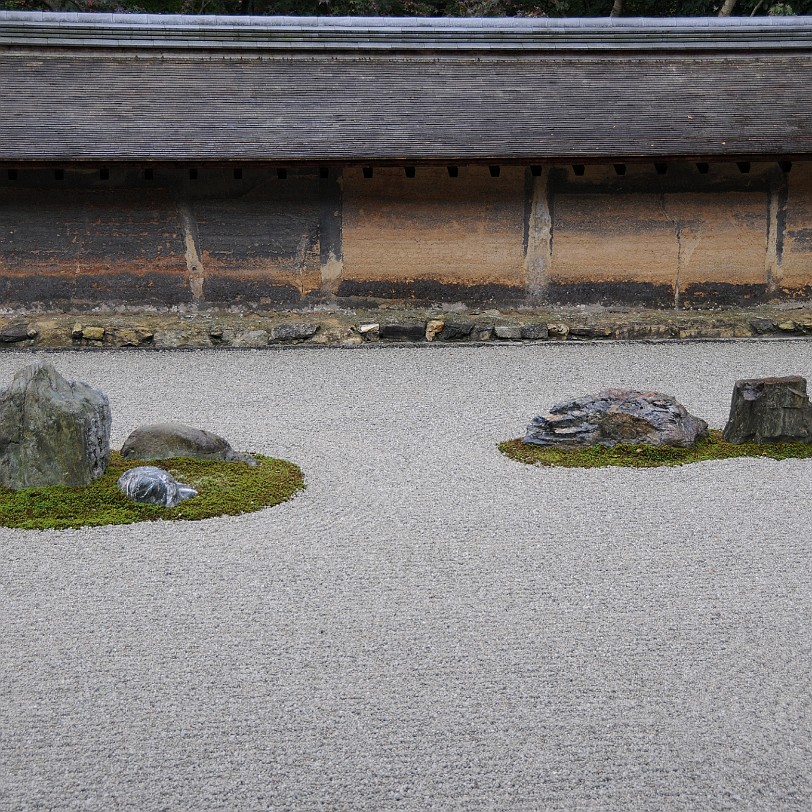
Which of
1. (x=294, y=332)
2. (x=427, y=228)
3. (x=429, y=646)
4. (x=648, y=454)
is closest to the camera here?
(x=429, y=646)

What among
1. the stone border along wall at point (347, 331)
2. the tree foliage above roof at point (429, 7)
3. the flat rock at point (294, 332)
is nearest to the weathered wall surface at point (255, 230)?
the stone border along wall at point (347, 331)

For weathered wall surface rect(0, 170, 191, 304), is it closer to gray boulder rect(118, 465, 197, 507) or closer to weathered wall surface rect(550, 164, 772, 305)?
weathered wall surface rect(550, 164, 772, 305)

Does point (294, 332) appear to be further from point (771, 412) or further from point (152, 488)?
point (771, 412)

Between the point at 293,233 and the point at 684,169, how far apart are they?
5.47m

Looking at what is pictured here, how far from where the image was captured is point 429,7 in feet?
77.2

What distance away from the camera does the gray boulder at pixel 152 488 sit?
18.4ft

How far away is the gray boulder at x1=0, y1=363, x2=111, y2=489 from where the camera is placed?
5.72 meters

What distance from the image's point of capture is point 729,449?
6871 mm

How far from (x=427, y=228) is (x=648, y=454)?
671 cm

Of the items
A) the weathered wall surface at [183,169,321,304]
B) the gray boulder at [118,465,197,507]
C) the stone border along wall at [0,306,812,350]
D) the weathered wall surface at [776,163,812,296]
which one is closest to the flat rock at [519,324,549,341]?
the stone border along wall at [0,306,812,350]

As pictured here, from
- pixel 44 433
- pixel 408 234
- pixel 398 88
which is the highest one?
pixel 398 88

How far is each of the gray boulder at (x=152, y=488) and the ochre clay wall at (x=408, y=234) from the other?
7247 millimetres

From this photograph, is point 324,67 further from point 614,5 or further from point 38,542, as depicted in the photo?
point 614,5

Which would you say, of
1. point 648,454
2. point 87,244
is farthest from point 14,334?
point 648,454
